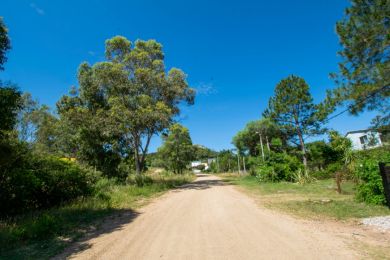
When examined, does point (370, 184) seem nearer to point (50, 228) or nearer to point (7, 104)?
point (50, 228)

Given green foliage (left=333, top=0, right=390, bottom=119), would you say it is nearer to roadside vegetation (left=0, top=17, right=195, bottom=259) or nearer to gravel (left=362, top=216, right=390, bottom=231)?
gravel (left=362, top=216, right=390, bottom=231)

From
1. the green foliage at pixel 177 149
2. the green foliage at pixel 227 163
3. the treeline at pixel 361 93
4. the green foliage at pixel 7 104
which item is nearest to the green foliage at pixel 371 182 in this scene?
the treeline at pixel 361 93

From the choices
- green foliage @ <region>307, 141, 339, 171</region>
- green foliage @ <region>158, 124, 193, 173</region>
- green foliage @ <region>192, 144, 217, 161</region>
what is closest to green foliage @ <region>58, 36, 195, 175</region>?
green foliage @ <region>307, 141, 339, 171</region>

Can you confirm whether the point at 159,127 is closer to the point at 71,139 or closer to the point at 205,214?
the point at 71,139

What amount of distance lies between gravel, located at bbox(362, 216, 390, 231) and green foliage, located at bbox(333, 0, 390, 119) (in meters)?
7.44

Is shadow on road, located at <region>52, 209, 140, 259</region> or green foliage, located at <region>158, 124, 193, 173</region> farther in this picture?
green foliage, located at <region>158, 124, 193, 173</region>

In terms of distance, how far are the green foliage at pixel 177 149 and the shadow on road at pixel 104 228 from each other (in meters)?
32.1

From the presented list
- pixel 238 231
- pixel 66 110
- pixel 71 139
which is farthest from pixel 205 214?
pixel 66 110

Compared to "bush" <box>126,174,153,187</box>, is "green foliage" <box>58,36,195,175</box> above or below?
above

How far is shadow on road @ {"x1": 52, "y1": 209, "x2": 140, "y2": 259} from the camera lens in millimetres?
5263

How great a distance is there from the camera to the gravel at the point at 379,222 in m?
5.86

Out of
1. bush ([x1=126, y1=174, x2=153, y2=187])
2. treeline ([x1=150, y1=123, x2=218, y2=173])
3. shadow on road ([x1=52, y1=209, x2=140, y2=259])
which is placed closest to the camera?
shadow on road ([x1=52, y1=209, x2=140, y2=259])

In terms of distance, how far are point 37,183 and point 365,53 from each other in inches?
654

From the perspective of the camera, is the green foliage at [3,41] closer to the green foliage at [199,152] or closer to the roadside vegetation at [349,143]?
the roadside vegetation at [349,143]
